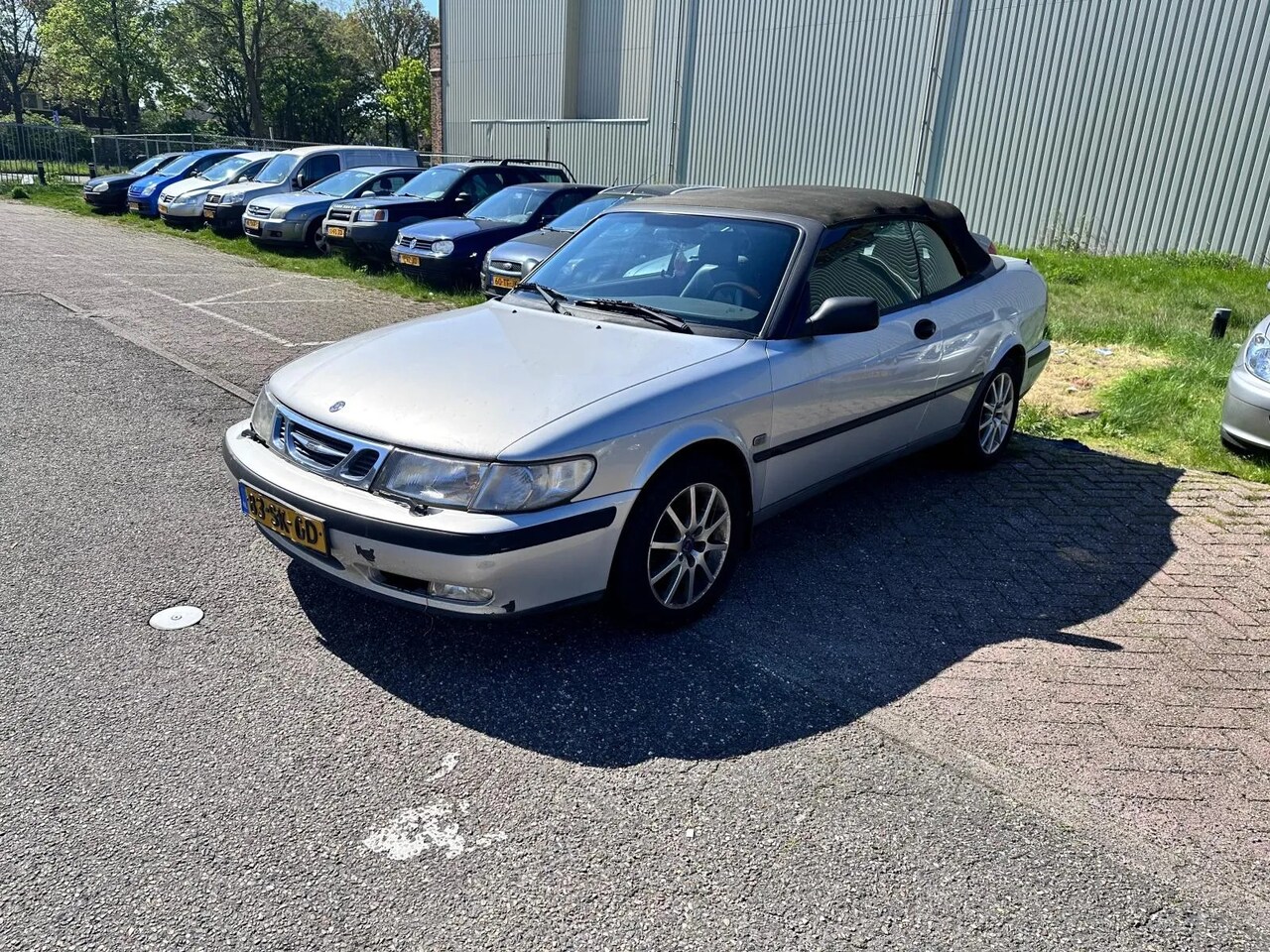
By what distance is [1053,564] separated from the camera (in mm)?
4551

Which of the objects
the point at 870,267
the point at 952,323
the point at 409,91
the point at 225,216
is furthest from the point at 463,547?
the point at 409,91

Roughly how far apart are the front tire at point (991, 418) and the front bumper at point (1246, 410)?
4.23 ft

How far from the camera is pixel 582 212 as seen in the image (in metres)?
11.6

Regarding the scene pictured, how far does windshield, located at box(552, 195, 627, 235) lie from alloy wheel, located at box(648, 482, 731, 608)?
321 inches

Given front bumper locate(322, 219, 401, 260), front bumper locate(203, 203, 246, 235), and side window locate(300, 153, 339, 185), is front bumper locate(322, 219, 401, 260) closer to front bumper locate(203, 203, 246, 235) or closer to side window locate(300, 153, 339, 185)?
front bumper locate(203, 203, 246, 235)

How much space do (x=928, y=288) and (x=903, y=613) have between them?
198 cm

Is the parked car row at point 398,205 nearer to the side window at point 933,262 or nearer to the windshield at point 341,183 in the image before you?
the windshield at point 341,183

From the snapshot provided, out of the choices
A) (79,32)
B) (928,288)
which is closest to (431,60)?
(79,32)

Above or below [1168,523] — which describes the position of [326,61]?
above

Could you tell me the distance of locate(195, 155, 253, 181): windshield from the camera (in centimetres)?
1922

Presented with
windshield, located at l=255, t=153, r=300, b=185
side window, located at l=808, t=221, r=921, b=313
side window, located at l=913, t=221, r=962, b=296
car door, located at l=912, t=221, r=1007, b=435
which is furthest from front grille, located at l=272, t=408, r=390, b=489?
windshield, located at l=255, t=153, r=300, b=185

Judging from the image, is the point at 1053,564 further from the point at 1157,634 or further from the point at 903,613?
the point at 903,613

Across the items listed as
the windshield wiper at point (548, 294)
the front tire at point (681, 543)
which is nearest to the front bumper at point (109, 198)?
the windshield wiper at point (548, 294)

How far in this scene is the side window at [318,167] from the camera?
17562 millimetres
